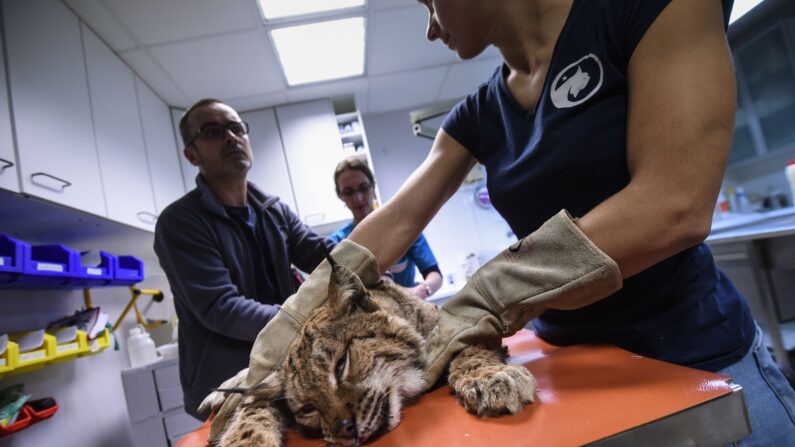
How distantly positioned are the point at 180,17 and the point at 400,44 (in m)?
1.81

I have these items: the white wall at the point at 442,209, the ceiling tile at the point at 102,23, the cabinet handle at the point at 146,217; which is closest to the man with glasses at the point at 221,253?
the cabinet handle at the point at 146,217

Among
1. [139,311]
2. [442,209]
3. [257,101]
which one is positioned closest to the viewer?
[139,311]

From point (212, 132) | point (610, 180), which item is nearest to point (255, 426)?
point (610, 180)

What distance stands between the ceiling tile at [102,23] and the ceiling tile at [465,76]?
3013mm

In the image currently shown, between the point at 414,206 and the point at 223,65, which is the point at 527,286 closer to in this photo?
the point at 414,206

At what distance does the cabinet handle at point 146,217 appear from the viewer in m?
2.61

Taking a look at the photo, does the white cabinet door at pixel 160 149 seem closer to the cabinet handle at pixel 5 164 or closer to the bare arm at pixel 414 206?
the cabinet handle at pixel 5 164

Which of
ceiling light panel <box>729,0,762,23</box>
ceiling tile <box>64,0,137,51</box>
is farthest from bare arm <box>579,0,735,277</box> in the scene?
ceiling tile <box>64,0,137,51</box>

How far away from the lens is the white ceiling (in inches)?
102

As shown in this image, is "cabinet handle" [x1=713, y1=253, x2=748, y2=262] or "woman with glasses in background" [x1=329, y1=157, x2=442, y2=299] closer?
"cabinet handle" [x1=713, y1=253, x2=748, y2=262]

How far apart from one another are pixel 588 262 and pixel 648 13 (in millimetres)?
463

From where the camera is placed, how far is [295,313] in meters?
1.00

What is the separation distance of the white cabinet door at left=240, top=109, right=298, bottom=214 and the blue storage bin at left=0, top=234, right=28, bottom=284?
2329mm

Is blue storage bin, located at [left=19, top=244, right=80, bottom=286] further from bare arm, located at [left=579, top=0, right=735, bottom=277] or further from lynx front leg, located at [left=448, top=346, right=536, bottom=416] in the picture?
bare arm, located at [left=579, top=0, right=735, bottom=277]
